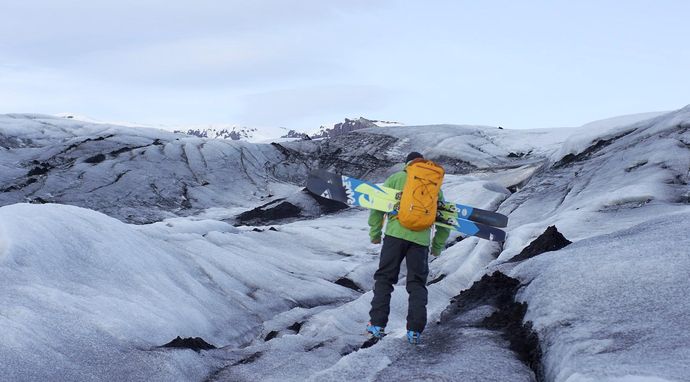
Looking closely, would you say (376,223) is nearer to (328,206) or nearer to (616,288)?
(616,288)

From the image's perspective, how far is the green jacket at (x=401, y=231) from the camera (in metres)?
8.78

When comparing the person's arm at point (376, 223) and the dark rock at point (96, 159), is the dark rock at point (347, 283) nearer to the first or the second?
the person's arm at point (376, 223)

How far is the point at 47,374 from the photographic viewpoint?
6.99 m

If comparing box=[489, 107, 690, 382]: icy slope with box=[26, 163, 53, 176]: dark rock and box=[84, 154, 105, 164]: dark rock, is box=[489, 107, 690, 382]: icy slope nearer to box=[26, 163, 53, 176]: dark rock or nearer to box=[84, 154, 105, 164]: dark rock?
box=[26, 163, 53, 176]: dark rock

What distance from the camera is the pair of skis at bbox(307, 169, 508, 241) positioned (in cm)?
926

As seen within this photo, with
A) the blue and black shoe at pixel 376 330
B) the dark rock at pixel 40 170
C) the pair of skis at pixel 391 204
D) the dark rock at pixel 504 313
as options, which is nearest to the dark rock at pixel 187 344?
the blue and black shoe at pixel 376 330

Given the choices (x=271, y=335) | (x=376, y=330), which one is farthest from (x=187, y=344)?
(x=271, y=335)

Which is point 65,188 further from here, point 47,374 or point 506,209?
point 47,374

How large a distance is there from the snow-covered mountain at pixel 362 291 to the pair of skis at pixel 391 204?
3.10ft

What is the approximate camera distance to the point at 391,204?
355 inches

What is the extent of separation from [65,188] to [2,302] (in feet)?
129

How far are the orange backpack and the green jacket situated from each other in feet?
0.33

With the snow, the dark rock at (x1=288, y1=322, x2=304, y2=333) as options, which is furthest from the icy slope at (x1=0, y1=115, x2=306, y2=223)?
the snow

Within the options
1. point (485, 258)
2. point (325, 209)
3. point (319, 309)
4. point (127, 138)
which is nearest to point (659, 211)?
point (485, 258)
